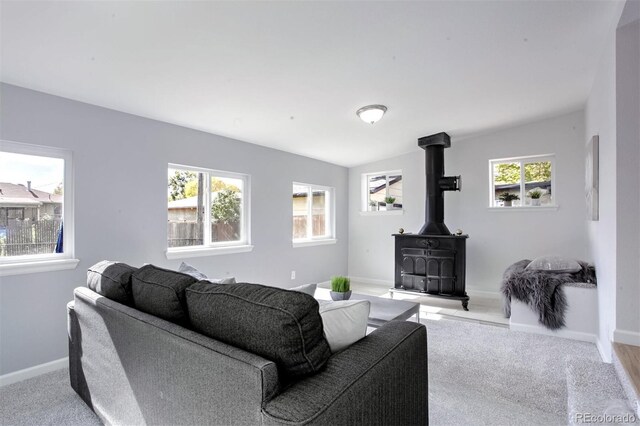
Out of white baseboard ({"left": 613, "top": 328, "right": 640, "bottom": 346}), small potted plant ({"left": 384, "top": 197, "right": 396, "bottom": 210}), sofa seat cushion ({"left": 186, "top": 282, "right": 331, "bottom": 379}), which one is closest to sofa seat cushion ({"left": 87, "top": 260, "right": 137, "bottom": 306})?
sofa seat cushion ({"left": 186, "top": 282, "right": 331, "bottom": 379})

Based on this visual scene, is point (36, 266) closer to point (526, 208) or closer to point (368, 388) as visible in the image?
point (368, 388)

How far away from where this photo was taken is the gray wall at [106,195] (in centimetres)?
250

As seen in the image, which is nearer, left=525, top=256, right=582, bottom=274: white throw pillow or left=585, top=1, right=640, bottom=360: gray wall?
left=585, top=1, right=640, bottom=360: gray wall

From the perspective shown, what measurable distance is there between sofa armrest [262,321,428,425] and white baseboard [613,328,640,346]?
1751mm

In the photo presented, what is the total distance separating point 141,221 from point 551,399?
359 centimetres

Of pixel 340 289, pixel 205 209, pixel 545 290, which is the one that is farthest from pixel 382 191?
pixel 340 289

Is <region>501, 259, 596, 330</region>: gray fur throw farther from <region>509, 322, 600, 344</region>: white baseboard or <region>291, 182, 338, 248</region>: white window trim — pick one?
<region>291, 182, 338, 248</region>: white window trim

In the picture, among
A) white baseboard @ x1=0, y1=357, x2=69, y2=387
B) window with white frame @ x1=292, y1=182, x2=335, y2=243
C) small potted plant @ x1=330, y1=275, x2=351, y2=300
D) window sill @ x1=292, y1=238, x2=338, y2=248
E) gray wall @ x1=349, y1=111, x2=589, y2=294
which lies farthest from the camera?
window with white frame @ x1=292, y1=182, x2=335, y2=243

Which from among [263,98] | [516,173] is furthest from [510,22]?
[516,173]

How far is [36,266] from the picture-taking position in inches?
100

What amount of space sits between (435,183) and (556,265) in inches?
70.0

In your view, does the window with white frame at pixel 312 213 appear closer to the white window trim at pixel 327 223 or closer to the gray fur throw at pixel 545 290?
the white window trim at pixel 327 223

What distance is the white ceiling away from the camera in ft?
6.48

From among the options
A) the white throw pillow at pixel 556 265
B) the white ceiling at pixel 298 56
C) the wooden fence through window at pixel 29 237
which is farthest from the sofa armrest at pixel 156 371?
the white throw pillow at pixel 556 265
